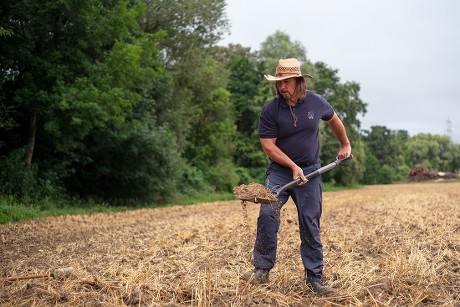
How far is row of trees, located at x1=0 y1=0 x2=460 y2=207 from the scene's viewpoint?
49.1 ft

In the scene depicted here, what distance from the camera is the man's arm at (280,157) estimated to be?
5.05 meters

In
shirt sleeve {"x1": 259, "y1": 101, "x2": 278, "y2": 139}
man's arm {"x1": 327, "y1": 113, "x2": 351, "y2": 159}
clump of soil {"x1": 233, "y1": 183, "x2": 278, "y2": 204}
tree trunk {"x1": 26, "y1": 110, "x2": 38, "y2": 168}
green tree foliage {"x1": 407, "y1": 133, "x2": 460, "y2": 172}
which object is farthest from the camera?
green tree foliage {"x1": 407, "y1": 133, "x2": 460, "y2": 172}

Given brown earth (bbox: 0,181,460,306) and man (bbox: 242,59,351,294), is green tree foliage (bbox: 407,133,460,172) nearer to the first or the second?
brown earth (bbox: 0,181,460,306)

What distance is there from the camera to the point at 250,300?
4547mm

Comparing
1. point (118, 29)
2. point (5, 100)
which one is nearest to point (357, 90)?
point (118, 29)

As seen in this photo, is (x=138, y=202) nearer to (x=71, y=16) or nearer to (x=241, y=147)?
(x=71, y=16)

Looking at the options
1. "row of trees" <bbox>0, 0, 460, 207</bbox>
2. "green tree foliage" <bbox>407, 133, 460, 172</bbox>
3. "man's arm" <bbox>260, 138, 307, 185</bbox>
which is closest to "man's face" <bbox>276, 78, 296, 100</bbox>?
"man's arm" <bbox>260, 138, 307, 185</bbox>

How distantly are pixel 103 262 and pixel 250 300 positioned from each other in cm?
287

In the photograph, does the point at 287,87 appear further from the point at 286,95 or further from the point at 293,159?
the point at 293,159

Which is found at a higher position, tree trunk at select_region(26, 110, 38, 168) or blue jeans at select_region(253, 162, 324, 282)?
tree trunk at select_region(26, 110, 38, 168)

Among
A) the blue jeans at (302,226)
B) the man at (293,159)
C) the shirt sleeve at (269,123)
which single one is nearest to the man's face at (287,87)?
the man at (293,159)

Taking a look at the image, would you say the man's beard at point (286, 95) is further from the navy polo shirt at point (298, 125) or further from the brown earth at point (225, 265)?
the brown earth at point (225, 265)

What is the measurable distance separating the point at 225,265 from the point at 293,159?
1.79 m

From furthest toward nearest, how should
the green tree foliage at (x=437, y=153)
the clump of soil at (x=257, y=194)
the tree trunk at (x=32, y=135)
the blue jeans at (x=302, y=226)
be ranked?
the green tree foliage at (x=437, y=153) → the tree trunk at (x=32, y=135) → the blue jeans at (x=302, y=226) → the clump of soil at (x=257, y=194)
